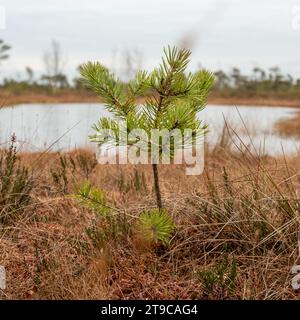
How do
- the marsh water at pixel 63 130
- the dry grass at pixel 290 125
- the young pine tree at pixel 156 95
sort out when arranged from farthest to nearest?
1. the dry grass at pixel 290 125
2. the marsh water at pixel 63 130
3. the young pine tree at pixel 156 95

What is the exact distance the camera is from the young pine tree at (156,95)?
7.34 ft

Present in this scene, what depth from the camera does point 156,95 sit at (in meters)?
2.38

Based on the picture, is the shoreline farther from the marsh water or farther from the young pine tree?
the young pine tree

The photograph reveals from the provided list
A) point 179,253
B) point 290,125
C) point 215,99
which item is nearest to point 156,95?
point 179,253

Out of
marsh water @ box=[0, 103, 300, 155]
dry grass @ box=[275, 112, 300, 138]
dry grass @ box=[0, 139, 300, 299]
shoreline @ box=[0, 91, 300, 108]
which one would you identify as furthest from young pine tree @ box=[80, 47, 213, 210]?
shoreline @ box=[0, 91, 300, 108]

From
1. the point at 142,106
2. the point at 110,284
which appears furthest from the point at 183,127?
the point at 110,284

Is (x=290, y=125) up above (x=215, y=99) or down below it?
below

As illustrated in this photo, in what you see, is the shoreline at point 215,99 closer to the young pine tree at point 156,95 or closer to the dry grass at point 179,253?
the dry grass at point 179,253

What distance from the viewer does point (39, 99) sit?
2138 cm

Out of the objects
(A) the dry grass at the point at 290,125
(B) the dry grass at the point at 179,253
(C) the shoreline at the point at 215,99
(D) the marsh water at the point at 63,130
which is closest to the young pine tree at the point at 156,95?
(B) the dry grass at the point at 179,253

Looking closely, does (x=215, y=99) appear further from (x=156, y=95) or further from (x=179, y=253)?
(x=156, y=95)

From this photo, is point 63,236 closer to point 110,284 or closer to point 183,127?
point 110,284
